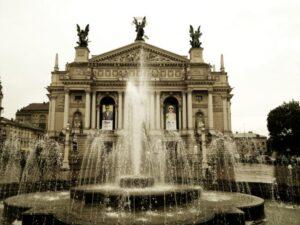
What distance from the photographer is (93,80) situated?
51312mm

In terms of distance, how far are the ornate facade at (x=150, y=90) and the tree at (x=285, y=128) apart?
833cm

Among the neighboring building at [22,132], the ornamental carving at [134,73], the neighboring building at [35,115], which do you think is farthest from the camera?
the neighboring building at [35,115]

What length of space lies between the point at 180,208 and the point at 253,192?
7190mm

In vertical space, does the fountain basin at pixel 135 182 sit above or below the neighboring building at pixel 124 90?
below

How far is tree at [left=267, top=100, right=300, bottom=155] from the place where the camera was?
2033 inches

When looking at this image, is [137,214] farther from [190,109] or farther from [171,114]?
[171,114]

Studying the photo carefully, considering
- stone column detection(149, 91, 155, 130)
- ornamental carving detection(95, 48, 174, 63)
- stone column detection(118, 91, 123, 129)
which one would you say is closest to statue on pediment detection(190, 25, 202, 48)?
ornamental carving detection(95, 48, 174, 63)

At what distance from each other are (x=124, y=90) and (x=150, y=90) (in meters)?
4.34

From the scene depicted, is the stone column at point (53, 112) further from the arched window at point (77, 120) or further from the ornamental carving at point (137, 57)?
the ornamental carving at point (137, 57)

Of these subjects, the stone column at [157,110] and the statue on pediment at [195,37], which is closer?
the stone column at [157,110]

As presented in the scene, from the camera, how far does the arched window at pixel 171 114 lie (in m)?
51.5

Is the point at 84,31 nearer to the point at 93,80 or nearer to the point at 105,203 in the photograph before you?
the point at 93,80

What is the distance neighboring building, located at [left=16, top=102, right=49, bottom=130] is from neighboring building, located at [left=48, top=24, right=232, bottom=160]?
56651 mm

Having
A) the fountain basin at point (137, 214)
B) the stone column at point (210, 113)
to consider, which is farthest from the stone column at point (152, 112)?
the fountain basin at point (137, 214)
